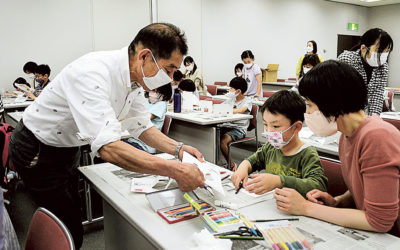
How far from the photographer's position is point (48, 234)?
979mm

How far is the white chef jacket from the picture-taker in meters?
1.22

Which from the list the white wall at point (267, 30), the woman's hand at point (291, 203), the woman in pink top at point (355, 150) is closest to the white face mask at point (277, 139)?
the woman in pink top at point (355, 150)

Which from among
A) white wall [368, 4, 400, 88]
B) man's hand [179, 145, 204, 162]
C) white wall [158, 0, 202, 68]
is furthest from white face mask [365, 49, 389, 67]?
white wall [368, 4, 400, 88]

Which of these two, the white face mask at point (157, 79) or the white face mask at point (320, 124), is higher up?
Answer: the white face mask at point (157, 79)

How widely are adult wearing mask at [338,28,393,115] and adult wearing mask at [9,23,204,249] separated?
74.1 inches

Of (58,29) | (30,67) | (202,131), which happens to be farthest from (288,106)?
(58,29)

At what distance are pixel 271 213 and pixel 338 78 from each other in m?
0.56

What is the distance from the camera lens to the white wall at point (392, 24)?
11.1 metres

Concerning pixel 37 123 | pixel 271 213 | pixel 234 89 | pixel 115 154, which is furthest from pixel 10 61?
pixel 271 213

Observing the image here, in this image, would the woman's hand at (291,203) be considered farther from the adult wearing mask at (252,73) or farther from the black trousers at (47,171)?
the adult wearing mask at (252,73)

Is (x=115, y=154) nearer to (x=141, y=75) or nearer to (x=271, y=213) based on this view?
(x=141, y=75)

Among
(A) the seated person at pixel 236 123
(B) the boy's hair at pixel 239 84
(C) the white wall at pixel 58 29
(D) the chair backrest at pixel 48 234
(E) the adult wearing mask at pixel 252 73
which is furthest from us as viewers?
(E) the adult wearing mask at pixel 252 73

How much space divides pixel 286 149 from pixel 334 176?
27 centimetres

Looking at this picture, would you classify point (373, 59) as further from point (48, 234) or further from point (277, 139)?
point (48, 234)
